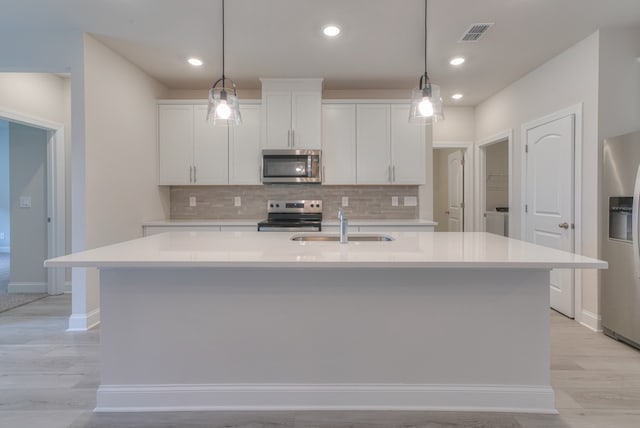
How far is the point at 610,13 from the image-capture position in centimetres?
279

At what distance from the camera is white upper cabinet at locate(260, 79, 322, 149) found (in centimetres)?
424

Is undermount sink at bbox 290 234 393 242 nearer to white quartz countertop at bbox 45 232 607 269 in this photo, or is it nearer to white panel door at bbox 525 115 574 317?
white quartz countertop at bbox 45 232 607 269

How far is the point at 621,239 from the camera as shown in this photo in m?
2.82

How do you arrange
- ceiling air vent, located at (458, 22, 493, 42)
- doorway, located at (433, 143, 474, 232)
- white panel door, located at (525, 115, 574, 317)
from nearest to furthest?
1. ceiling air vent, located at (458, 22, 493, 42)
2. white panel door, located at (525, 115, 574, 317)
3. doorway, located at (433, 143, 474, 232)

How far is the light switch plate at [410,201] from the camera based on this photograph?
15.3 ft

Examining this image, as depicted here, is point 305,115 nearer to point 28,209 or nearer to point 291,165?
point 291,165

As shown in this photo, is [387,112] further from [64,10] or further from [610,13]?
[64,10]

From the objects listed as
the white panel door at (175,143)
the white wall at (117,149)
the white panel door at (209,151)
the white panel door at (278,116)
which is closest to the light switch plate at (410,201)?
the white panel door at (278,116)

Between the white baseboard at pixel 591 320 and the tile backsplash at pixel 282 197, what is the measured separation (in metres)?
2.01

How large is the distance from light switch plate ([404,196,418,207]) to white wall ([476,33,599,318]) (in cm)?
116

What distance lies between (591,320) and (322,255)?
111 inches

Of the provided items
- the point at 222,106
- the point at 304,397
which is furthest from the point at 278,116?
the point at 304,397

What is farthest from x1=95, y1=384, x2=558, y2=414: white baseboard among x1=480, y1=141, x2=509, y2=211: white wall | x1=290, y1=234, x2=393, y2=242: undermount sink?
x1=480, y1=141, x2=509, y2=211: white wall

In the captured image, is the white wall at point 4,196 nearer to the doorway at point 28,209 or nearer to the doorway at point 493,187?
the doorway at point 28,209
